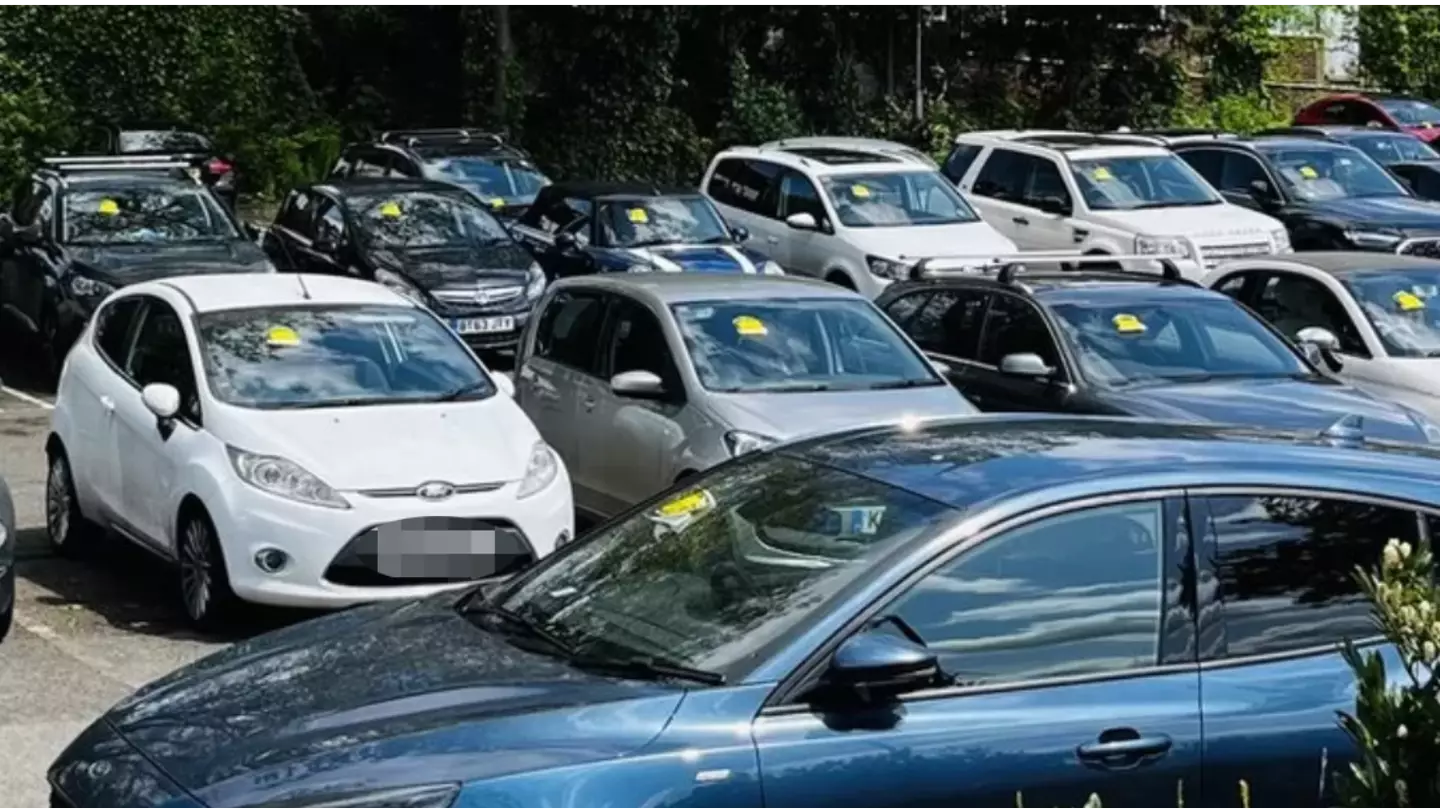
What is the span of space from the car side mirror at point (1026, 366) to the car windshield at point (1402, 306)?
2.65 m

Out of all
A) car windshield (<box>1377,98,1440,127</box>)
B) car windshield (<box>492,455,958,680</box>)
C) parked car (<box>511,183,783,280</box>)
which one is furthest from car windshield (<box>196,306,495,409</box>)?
car windshield (<box>1377,98,1440,127</box>)

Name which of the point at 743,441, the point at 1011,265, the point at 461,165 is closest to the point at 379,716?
the point at 743,441

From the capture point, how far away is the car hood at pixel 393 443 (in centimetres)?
981

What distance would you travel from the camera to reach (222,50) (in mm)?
29484

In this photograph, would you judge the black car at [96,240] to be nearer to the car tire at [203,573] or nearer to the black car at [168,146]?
the black car at [168,146]

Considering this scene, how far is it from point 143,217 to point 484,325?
2.88 m

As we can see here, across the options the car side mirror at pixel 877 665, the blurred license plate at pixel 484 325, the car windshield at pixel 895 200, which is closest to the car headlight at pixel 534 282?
the blurred license plate at pixel 484 325

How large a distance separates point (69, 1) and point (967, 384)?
19.0m

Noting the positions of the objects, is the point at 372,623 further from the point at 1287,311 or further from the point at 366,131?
the point at 366,131

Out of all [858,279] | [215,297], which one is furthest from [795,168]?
[215,297]

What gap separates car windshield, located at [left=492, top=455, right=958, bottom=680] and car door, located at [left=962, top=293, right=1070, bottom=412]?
20.8ft

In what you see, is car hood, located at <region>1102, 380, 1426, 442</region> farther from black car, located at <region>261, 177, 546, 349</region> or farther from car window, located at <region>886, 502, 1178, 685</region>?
black car, located at <region>261, 177, 546, 349</region>

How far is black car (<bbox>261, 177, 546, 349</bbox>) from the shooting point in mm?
17750

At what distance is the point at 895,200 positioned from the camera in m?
20.2
